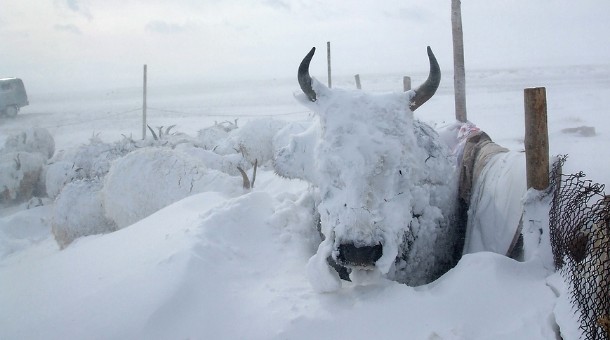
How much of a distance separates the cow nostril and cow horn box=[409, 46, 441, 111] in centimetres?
138

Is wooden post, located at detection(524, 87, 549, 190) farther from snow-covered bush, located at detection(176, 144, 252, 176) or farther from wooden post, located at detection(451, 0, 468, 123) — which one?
snow-covered bush, located at detection(176, 144, 252, 176)

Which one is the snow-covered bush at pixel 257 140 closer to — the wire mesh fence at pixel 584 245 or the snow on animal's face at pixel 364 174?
the snow on animal's face at pixel 364 174

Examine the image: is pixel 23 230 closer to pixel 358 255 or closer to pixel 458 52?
pixel 358 255

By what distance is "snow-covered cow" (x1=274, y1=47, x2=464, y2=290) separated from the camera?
3.33 m

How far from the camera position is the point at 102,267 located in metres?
3.92

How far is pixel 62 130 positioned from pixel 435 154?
26.1 metres

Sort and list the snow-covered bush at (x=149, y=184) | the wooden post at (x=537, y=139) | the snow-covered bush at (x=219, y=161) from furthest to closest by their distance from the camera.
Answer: the snow-covered bush at (x=219, y=161) < the snow-covered bush at (x=149, y=184) < the wooden post at (x=537, y=139)

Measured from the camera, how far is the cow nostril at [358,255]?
3.25 meters

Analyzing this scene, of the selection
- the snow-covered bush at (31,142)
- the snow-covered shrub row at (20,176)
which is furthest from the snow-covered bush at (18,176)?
the snow-covered bush at (31,142)

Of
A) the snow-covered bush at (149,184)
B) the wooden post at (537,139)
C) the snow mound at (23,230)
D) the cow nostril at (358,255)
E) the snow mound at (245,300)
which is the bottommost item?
the snow mound at (23,230)

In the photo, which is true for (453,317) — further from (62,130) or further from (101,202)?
(62,130)

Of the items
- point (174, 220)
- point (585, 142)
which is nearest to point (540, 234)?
point (174, 220)

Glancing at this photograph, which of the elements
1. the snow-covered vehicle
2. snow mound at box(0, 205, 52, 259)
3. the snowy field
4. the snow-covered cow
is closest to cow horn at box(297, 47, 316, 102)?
the snow-covered cow

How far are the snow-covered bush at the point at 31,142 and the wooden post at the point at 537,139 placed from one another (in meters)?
15.1
